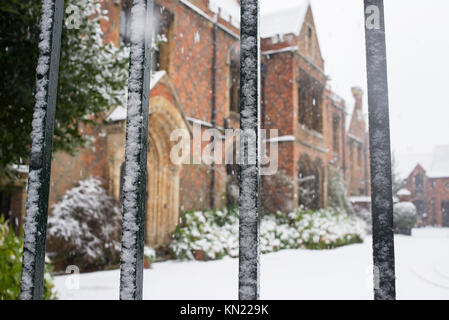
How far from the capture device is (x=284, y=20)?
16484mm

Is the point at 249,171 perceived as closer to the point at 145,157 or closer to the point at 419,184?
the point at 145,157

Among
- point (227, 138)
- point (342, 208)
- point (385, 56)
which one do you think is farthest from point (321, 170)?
point (385, 56)

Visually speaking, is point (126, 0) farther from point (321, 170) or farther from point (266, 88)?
point (321, 170)

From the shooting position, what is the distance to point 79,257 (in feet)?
21.8

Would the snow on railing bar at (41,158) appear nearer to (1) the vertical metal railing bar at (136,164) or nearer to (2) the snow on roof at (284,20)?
(1) the vertical metal railing bar at (136,164)

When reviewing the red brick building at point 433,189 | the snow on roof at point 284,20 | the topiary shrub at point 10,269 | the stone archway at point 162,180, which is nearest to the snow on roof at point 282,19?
the snow on roof at point 284,20

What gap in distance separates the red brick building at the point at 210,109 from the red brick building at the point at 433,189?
42.4 feet

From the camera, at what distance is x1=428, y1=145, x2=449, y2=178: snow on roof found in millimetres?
28594

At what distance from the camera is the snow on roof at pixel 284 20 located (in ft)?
50.5

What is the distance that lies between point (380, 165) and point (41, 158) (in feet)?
2.75

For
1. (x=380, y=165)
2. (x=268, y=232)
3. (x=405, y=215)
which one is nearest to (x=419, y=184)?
(x=405, y=215)

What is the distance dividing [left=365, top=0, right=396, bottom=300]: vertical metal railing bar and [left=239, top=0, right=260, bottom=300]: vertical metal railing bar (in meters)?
0.26

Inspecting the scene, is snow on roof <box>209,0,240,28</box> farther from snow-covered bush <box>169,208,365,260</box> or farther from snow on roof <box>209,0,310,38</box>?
snow-covered bush <box>169,208,365,260</box>

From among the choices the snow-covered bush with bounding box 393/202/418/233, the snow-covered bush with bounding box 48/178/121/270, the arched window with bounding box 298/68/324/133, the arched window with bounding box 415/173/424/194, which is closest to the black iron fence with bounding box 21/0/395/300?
the snow-covered bush with bounding box 48/178/121/270
